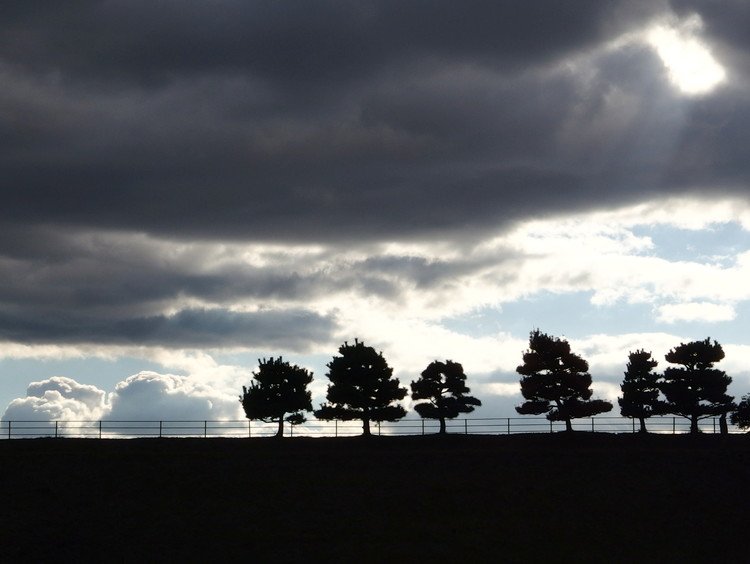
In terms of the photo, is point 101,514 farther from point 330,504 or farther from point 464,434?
point 464,434

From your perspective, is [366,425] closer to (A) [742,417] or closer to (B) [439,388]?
(B) [439,388]

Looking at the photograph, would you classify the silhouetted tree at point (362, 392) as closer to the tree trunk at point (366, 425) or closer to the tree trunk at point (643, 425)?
the tree trunk at point (366, 425)

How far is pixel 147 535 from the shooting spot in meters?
56.6

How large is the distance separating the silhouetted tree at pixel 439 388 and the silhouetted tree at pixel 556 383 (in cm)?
622

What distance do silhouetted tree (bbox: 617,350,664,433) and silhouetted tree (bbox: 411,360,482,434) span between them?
12766mm

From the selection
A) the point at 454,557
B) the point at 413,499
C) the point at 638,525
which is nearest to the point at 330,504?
the point at 413,499

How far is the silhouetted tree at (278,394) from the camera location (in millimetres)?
93688

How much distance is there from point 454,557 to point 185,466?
859 inches

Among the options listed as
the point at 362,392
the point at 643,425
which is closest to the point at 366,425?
the point at 362,392

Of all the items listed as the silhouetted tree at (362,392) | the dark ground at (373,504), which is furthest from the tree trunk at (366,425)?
the dark ground at (373,504)

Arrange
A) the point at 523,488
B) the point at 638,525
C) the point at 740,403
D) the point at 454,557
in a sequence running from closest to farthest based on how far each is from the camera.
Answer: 1. the point at 454,557
2. the point at 638,525
3. the point at 523,488
4. the point at 740,403

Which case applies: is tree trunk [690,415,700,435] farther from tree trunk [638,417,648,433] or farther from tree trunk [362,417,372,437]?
tree trunk [362,417,372,437]

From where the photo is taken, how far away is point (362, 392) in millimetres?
93312

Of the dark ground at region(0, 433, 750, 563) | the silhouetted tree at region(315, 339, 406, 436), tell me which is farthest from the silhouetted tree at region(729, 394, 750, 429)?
the silhouetted tree at region(315, 339, 406, 436)
